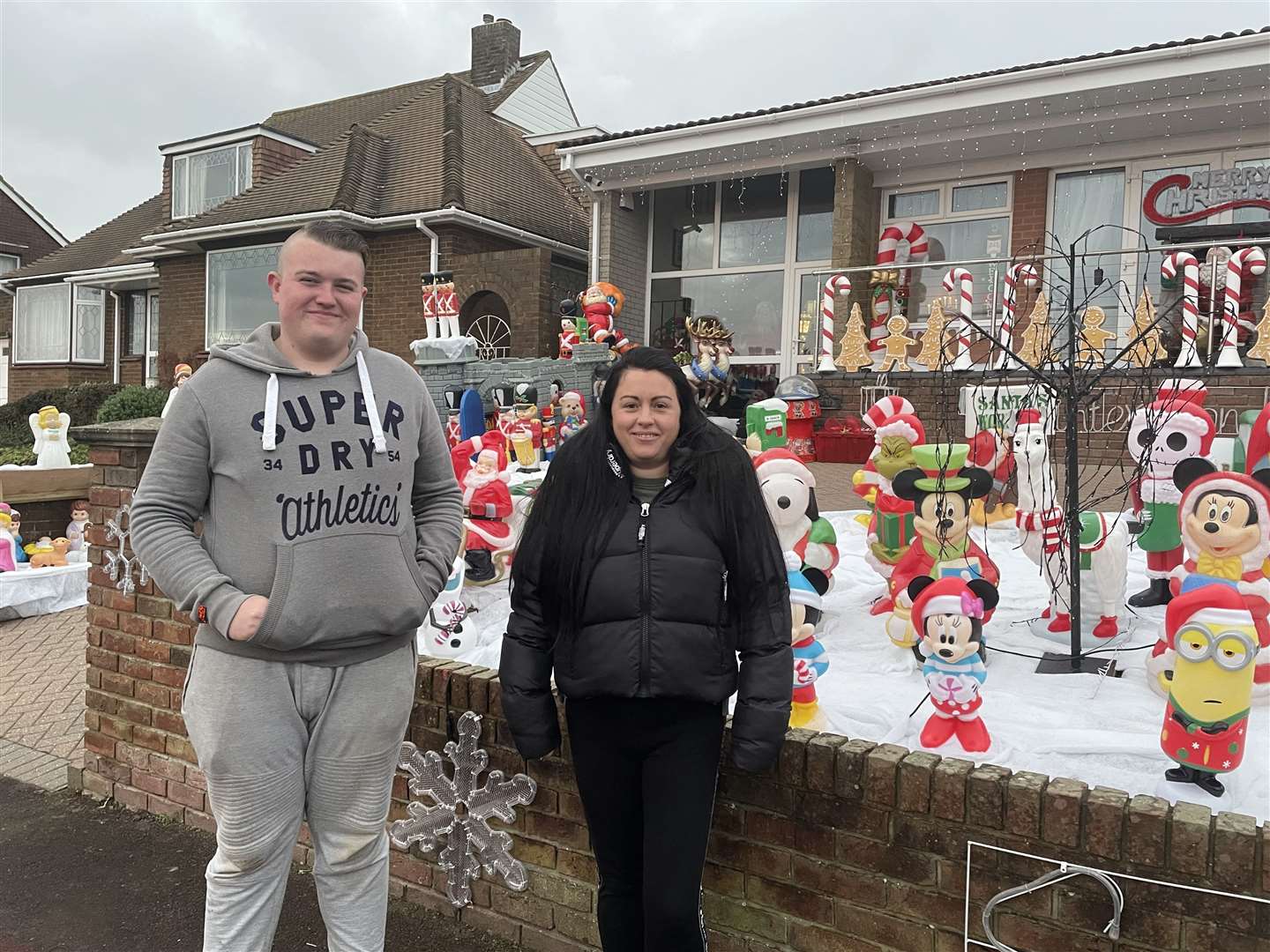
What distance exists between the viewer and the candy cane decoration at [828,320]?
10547mm

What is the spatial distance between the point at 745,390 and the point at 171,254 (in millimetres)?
12692

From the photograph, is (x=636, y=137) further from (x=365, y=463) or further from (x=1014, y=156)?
(x=365, y=463)

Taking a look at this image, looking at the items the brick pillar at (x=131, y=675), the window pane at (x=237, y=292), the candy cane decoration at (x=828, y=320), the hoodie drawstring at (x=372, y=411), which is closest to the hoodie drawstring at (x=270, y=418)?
the hoodie drawstring at (x=372, y=411)

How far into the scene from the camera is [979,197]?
12031mm

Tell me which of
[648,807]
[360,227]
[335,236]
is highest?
[360,227]

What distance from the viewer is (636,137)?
12.3 m

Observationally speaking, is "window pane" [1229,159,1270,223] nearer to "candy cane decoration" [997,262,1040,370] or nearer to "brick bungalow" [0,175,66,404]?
"candy cane decoration" [997,262,1040,370]

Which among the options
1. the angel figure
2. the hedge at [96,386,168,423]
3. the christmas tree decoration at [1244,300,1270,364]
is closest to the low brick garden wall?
the christmas tree decoration at [1244,300,1270,364]

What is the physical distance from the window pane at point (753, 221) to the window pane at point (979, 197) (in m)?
2.40

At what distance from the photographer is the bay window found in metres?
22.6

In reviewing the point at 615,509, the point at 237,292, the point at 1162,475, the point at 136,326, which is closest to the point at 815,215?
the point at 1162,475

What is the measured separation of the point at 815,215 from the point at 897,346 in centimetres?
384

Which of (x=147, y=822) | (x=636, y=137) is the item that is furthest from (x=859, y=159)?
(x=147, y=822)

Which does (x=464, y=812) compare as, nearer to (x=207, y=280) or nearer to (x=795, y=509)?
(x=795, y=509)
